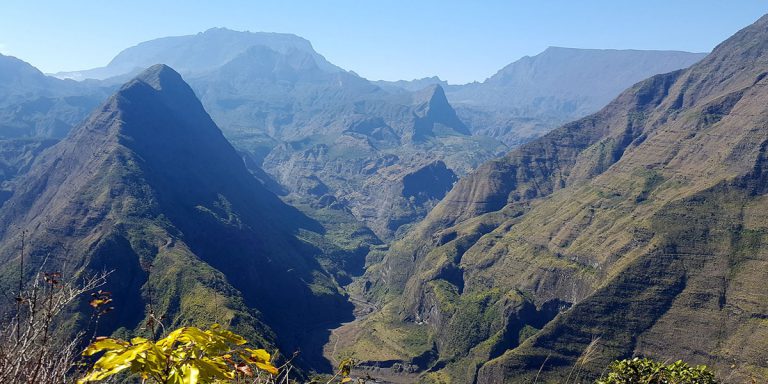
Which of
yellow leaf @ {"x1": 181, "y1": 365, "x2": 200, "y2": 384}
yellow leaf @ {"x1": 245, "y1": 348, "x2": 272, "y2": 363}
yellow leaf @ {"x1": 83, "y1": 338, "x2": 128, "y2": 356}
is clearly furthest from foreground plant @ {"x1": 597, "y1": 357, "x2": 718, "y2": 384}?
yellow leaf @ {"x1": 83, "y1": 338, "x2": 128, "y2": 356}

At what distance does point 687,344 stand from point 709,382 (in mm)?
146791

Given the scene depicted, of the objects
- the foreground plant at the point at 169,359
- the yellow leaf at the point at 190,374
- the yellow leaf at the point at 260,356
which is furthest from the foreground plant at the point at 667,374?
the yellow leaf at the point at 190,374

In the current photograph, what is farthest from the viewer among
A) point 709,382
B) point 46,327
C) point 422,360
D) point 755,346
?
point 422,360

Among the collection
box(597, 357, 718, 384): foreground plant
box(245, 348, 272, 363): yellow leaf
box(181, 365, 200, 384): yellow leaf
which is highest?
box(181, 365, 200, 384): yellow leaf

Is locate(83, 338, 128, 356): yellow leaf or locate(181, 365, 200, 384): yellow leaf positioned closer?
locate(181, 365, 200, 384): yellow leaf

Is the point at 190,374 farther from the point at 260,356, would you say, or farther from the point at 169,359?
the point at 260,356

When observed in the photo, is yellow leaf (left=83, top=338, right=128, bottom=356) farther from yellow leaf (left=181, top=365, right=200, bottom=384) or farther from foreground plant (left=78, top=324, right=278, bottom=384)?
yellow leaf (left=181, top=365, right=200, bottom=384)

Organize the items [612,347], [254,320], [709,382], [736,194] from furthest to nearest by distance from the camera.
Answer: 1. [736,194]
2. [254,320]
3. [612,347]
4. [709,382]

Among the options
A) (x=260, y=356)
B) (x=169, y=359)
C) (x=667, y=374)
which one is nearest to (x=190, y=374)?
(x=169, y=359)

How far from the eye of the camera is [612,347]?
155500 millimetres

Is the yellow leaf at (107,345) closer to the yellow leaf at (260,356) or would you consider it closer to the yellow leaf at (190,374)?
the yellow leaf at (190,374)

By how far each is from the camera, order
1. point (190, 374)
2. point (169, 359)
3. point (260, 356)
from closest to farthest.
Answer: point (190, 374), point (169, 359), point (260, 356)

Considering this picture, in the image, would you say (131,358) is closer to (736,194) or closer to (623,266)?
(623,266)

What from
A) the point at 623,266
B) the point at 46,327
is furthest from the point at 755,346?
the point at 46,327
